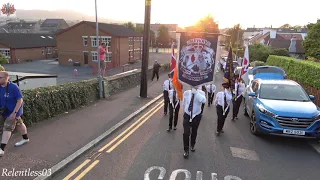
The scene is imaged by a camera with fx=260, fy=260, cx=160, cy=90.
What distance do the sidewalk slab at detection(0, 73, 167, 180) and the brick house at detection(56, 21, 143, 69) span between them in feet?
118

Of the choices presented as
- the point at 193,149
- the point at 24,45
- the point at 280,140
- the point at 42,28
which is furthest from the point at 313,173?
the point at 42,28

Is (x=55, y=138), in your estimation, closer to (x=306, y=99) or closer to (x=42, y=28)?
(x=306, y=99)

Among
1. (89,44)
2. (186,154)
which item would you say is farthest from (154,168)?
(89,44)

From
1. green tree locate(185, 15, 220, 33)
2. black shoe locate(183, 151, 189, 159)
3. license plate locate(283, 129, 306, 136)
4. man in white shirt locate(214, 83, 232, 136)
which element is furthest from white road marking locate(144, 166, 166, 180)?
green tree locate(185, 15, 220, 33)

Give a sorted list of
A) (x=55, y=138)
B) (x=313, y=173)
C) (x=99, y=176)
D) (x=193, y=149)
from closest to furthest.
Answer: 1. (x=99, y=176)
2. (x=313, y=173)
3. (x=193, y=149)
4. (x=55, y=138)

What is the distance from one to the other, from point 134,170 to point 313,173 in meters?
3.99

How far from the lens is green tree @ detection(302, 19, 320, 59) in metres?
32.4

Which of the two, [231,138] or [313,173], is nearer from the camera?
[313,173]

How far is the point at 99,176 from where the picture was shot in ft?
17.4

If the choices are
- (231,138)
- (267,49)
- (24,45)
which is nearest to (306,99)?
(231,138)

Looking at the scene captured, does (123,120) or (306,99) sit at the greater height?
(306,99)

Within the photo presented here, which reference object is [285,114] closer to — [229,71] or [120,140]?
[229,71]

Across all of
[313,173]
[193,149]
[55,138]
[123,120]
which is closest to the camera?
[313,173]

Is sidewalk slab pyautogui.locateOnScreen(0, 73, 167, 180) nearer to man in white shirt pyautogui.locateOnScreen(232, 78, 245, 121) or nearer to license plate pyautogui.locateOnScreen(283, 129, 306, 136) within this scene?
man in white shirt pyautogui.locateOnScreen(232, 78, 245, 121)
